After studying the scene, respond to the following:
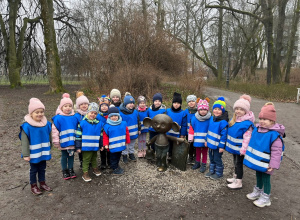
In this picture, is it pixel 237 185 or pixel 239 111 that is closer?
pixel 239 111

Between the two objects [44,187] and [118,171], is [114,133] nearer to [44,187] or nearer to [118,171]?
[118,171]

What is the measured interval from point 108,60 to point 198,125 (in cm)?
1003

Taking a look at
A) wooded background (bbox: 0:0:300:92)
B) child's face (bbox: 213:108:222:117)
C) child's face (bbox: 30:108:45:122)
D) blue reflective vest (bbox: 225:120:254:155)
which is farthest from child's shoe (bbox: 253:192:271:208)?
wooded background (bbox: 0:0:300:92)

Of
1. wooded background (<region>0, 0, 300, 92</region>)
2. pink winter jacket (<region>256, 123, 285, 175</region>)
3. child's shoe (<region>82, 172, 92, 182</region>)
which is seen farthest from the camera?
wooded background (<region>0, 0, 300, 92</region>)

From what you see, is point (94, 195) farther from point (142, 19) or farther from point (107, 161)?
point (142, 19)

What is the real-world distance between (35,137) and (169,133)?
2.39m

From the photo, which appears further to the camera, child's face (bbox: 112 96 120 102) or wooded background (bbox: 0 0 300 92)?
wooded background (bbox: 0 0 300 92)

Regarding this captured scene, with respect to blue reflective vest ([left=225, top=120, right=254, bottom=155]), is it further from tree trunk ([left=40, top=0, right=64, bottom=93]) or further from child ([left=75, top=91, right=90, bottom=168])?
tree trunk ([left=40, top=0, right=64, bottom=93])

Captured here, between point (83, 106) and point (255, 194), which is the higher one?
point (83, 106)

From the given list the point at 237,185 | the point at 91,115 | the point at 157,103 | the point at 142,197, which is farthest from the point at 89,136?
the point at 237,185

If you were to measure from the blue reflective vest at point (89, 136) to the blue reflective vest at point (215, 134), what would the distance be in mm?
1880

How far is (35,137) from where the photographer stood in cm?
312

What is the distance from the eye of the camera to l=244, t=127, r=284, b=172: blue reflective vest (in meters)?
2.82

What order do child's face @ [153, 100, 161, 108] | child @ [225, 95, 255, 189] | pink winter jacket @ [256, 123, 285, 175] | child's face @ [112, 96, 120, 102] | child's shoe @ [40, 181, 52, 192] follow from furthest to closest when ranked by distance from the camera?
child's face @ [112, 96, 120, 102], child's face @ [153, 100, 161, 108], child's shoe @ [40, 181, 52, 192], child @ [225, 95, 255, 189], pink winter jacket @ [256, 123, 285, 175]
